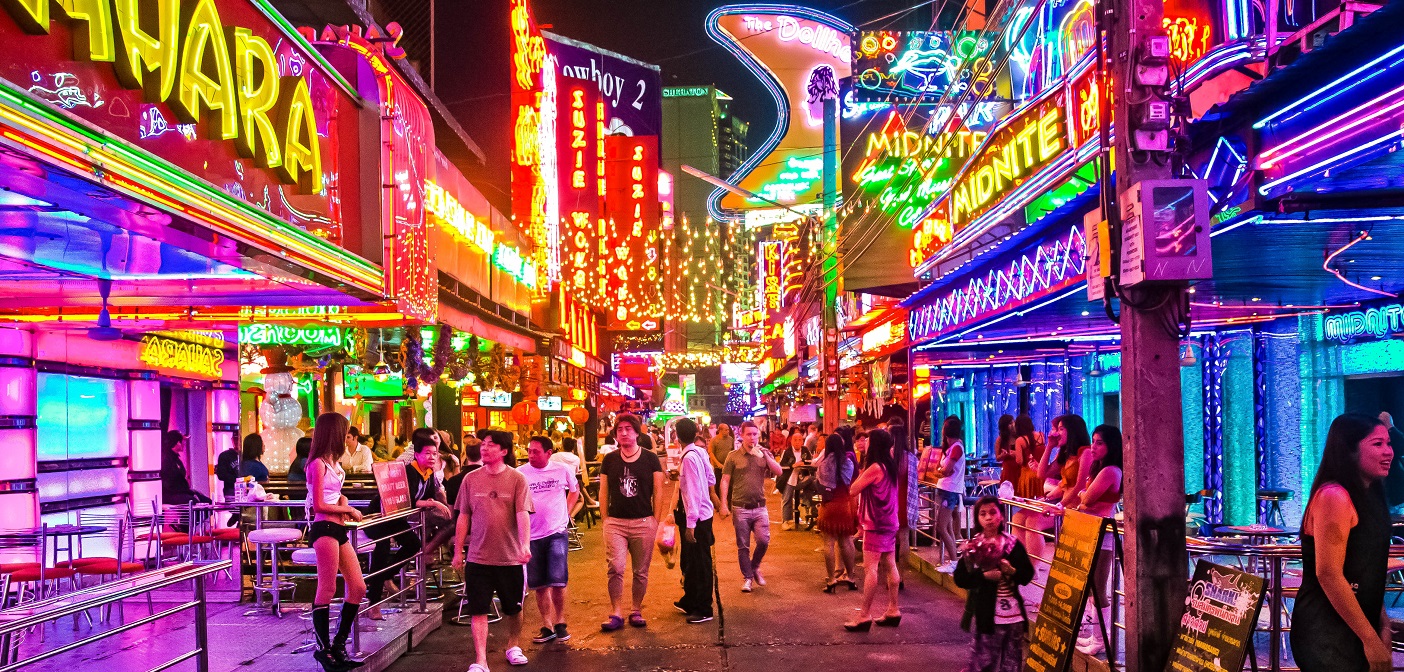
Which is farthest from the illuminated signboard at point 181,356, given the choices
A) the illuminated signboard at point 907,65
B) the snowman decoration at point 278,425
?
the illuminated signboard at point 907,65

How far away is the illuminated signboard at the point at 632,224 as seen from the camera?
36531 mm

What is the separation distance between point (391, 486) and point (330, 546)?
183cm

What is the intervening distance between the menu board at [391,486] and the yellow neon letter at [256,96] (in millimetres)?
3248

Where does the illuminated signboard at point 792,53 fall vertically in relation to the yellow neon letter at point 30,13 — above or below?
above

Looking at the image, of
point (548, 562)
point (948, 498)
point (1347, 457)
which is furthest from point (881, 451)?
point (1347, 457)

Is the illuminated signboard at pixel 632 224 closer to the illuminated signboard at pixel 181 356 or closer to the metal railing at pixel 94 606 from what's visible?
the illuminated signboard at pixel 181 356

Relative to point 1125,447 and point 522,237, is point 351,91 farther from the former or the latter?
point 522,237

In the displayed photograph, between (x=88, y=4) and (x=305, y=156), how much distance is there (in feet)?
10.2

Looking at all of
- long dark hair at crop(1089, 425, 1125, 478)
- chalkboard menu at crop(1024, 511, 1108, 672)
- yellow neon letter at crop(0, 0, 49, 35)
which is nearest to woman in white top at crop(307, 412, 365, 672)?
yellow neon letter at crop(0, 0, 49, 35)

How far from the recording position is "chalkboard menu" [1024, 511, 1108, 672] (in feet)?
22.9

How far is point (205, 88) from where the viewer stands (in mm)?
6734

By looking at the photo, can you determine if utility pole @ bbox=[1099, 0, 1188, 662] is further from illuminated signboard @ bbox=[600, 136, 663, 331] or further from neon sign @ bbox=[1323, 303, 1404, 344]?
illuminated signboard @ bbox=[600, 136, 663, 331]

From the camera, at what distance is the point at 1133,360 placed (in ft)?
21.9

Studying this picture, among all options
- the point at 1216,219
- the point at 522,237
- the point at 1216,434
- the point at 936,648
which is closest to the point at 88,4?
the point at 1216,219
